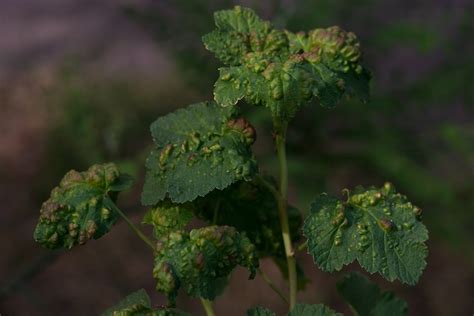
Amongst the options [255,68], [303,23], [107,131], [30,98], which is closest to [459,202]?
[303,23]

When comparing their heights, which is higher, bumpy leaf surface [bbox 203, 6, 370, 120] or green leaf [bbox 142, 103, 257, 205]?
bumpy leaf surface [bbox 203, 6, 370, 120]

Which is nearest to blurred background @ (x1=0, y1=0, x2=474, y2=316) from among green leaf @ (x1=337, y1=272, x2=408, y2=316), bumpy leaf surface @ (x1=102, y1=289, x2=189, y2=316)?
green leaf @ (x1=337, y1=272, x2=408, y2=316)

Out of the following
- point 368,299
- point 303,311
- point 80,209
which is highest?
point 80,209

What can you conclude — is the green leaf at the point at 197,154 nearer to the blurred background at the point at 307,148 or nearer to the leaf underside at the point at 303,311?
the leaf underside at the point at 303,311

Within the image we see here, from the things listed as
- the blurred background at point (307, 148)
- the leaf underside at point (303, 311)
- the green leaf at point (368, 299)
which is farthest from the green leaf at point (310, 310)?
the blurred background at point (307, 148)

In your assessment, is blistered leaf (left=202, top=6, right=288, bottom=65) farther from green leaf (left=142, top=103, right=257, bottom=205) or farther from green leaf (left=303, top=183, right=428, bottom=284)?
green leaf (left=303, top=183, right=428, bottom=284)

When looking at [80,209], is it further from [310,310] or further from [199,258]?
[310,310]

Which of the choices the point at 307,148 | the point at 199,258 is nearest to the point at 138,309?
the point at 199,258
